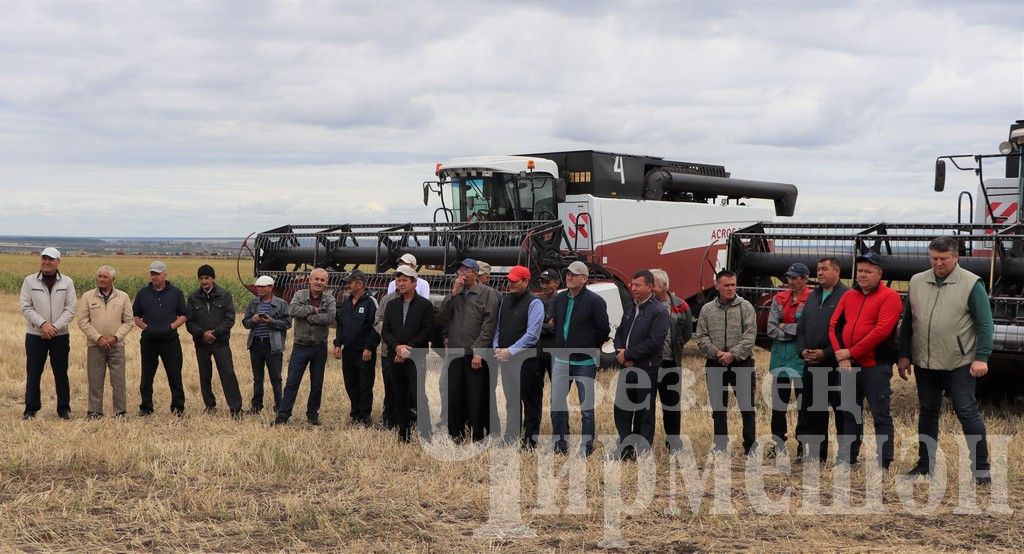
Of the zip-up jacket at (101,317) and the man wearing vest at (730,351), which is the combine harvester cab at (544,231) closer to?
the zip-up jacket at (101,317)

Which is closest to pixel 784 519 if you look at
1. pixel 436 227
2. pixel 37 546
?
pixel 37 546

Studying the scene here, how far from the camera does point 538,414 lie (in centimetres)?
902

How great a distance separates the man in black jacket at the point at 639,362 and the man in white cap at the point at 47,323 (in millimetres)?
5420

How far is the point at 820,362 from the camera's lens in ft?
27.0

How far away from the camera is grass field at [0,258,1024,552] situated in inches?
241

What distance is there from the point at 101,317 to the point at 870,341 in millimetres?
7207

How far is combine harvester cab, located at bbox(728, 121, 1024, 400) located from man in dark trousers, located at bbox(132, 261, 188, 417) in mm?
5987

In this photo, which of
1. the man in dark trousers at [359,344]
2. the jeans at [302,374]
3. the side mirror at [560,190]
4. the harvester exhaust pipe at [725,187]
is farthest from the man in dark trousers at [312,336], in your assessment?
the harvester exhaust pipe at [725,187]

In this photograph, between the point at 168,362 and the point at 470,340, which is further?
the point at 168,362

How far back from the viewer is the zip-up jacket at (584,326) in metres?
8.59

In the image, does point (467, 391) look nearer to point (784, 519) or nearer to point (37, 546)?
point (784, 519)

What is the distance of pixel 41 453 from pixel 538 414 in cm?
386

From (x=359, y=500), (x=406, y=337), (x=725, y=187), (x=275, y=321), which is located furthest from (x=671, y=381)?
(x=725, y=187)

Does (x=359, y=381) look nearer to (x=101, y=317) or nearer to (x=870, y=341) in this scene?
(x=101, y=317)
